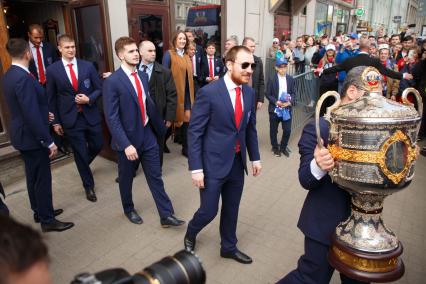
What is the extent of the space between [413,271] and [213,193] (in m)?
1.93

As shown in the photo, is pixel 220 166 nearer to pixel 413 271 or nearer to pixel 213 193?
pixel 213 193

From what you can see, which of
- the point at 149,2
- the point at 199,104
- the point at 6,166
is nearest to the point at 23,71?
the point at 199,104

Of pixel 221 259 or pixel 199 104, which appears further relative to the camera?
pixel 221 259

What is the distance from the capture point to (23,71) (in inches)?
122

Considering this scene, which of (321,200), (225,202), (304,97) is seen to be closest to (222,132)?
(225,202)

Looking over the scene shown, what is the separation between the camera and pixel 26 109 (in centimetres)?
313

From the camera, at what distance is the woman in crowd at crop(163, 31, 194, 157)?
5.38m

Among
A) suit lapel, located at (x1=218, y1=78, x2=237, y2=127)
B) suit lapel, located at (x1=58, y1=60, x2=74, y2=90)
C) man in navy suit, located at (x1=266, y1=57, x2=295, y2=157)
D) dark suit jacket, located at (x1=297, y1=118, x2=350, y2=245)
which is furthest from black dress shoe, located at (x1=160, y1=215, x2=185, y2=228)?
man in navy suit, located at (x1=266, y1=57, x2=295, y2=157)

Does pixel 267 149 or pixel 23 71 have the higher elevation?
pixel 23 71

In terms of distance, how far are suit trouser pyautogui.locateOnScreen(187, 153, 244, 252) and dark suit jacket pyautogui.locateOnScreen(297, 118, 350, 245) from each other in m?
0.97

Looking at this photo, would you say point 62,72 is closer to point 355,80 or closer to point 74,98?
point 74,98

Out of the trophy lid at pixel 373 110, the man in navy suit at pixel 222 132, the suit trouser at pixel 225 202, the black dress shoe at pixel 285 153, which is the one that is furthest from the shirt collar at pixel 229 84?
the black dress shoe at pixel 285 153

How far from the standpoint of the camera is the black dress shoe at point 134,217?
3820 mm

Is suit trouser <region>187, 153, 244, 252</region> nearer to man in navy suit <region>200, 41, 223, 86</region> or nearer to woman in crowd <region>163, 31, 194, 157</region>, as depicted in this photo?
woman in crowd <region>163, 31, 194, 157</region>
